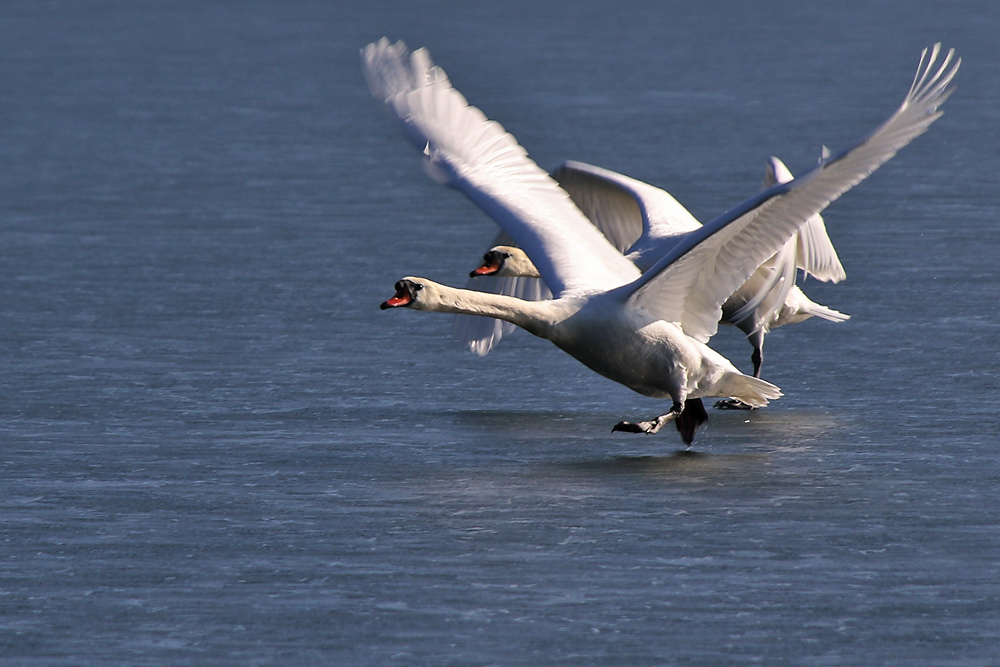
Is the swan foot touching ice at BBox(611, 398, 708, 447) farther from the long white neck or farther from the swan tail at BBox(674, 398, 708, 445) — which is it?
the long white neck

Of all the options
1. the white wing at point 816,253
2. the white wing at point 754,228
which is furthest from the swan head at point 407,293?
the white wing at point 816,253

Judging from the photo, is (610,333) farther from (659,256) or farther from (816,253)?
(816,253)

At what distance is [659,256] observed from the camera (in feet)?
28.8

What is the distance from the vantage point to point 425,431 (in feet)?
26.1

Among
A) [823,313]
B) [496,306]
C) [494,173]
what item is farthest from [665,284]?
[823,313]

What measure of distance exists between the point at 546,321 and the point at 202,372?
7.11ft

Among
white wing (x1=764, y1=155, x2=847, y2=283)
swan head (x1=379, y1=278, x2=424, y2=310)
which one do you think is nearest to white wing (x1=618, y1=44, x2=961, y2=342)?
swan head (x1=379, y1=278, x2=424, y2=310)

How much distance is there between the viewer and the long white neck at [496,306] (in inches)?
293

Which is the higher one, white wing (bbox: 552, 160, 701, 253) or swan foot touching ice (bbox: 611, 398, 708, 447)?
white wing (bbox: 552, 160, 701, 253)

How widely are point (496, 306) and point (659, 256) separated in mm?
1481

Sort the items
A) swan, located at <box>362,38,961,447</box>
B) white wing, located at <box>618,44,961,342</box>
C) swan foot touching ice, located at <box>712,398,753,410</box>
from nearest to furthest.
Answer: white wing, located at <box>618,44,961,342</box> → swan, located at <box>362,38,961,447</box> → swan foot touching ice, located at <box>712,398,753,410</box>

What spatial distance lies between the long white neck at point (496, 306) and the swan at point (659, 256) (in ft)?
4.08

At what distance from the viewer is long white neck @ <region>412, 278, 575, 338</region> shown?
745cm

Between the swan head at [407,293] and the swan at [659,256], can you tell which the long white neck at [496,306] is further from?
the swan at [659,256]
